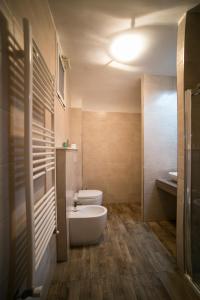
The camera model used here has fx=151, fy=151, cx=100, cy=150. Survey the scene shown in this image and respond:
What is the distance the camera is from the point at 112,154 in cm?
345

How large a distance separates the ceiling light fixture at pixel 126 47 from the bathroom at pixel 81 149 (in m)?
0.02

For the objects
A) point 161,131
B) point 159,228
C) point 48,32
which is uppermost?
point 48,32

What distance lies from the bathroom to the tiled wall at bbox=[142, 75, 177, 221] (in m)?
0.02

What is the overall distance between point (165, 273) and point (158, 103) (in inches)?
89.6

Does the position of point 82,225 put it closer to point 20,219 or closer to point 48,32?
point 20,219

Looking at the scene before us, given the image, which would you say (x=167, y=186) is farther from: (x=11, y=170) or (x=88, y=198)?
(x=11, y=170)

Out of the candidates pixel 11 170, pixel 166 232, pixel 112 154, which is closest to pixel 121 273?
pixel 166 232

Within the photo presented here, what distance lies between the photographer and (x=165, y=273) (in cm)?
149

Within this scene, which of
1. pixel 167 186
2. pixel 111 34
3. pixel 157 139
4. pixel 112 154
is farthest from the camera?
pixel 112 154

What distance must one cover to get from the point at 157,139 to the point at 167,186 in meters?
0.79

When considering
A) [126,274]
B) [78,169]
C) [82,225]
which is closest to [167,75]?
[78,169]

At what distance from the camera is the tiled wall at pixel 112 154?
339cm

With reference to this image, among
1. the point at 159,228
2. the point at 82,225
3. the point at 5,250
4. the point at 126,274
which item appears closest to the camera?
the point at 5,250

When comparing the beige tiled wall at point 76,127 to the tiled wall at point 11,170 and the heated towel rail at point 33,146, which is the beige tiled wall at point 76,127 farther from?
the tiled wall at point 11,170
